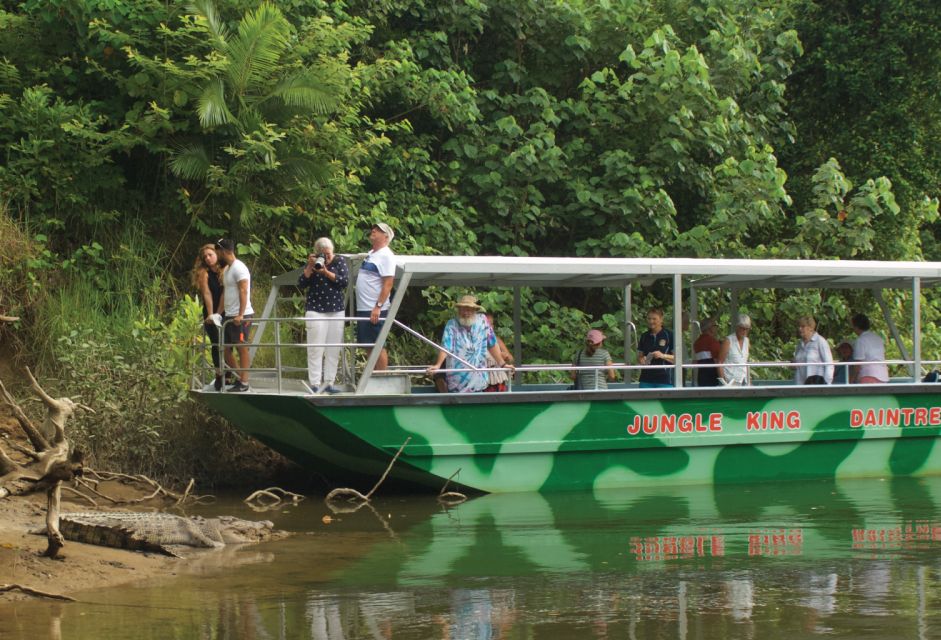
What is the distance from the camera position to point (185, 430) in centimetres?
1373

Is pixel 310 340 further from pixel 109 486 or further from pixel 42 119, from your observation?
pixel 42 119

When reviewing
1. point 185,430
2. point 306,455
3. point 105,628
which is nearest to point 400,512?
point 306,455

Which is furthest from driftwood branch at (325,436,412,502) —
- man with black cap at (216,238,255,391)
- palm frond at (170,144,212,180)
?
palm frond at (170,144,212,180)

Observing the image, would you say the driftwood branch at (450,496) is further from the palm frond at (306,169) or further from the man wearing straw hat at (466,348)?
the palm frond at (306,169)

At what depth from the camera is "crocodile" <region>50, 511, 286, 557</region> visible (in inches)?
384

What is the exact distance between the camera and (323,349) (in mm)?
12219

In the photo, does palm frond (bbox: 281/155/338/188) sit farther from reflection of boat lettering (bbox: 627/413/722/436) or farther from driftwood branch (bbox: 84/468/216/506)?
reflection of boat lettering (bbox: 627/413/722/436)

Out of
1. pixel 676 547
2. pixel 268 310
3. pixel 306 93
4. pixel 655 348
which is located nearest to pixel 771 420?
pixel 655 348

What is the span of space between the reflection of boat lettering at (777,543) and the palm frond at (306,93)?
855 cm

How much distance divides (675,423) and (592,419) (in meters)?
0.94

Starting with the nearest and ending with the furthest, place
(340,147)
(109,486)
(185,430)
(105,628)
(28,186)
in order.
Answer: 1. (105,628)
2. (109,486)
3. (185,430)
4. (28,186)
5. (340,147)

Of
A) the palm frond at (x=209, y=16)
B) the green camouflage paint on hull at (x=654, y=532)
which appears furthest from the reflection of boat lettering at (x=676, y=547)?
the palm frond at (x=209, y=16)

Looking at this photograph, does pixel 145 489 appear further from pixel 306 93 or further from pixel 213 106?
pixel 306 93

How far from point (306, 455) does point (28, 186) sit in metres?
5.65
